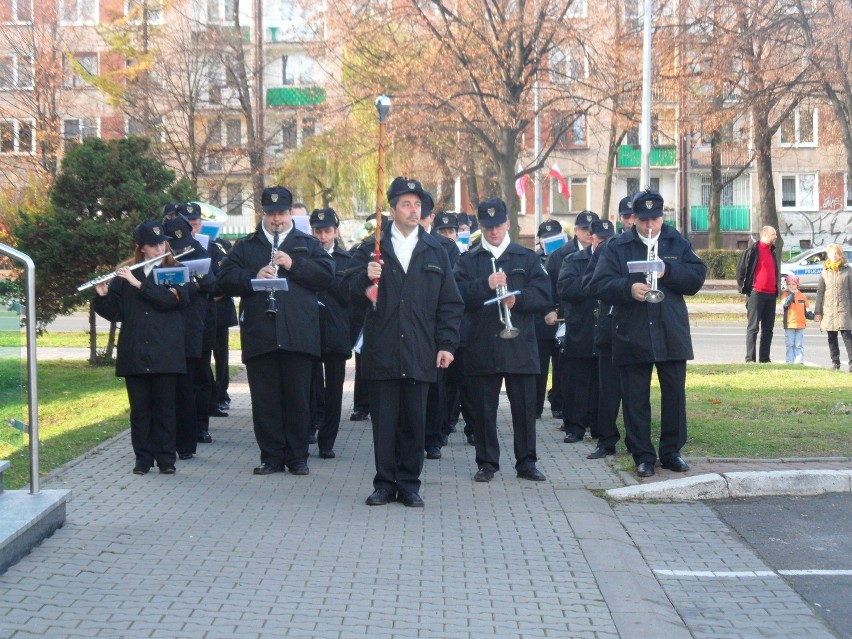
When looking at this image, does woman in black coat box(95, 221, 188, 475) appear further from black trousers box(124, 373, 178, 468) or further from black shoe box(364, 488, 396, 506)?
black shoe box(364, 488, 396, 506)

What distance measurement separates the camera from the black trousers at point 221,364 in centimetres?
1246

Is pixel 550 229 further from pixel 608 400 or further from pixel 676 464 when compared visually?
pixel 676 464

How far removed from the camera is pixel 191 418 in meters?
9.93

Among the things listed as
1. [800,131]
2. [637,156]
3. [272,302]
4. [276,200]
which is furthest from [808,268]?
[272,302]

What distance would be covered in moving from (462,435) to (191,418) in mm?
3087

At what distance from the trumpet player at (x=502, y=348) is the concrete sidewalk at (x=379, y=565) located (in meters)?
0.31

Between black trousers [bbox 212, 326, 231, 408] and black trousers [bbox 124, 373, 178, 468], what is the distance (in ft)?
9.97

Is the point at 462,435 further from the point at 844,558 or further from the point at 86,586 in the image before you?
the point at 86,586

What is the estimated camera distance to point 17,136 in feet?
107

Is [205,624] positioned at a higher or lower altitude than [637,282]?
lower

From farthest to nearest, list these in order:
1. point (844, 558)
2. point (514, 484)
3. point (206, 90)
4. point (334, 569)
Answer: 1. point (206, 90)
2. point (514, 484)
3. point (844, 558)
4. point (334, 569)

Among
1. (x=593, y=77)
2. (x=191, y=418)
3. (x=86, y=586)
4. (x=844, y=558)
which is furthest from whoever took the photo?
(x=593, y=77)

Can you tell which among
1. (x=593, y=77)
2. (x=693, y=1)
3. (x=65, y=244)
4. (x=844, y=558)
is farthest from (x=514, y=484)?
(x=693, y=1)

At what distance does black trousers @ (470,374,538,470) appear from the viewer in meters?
9.04
